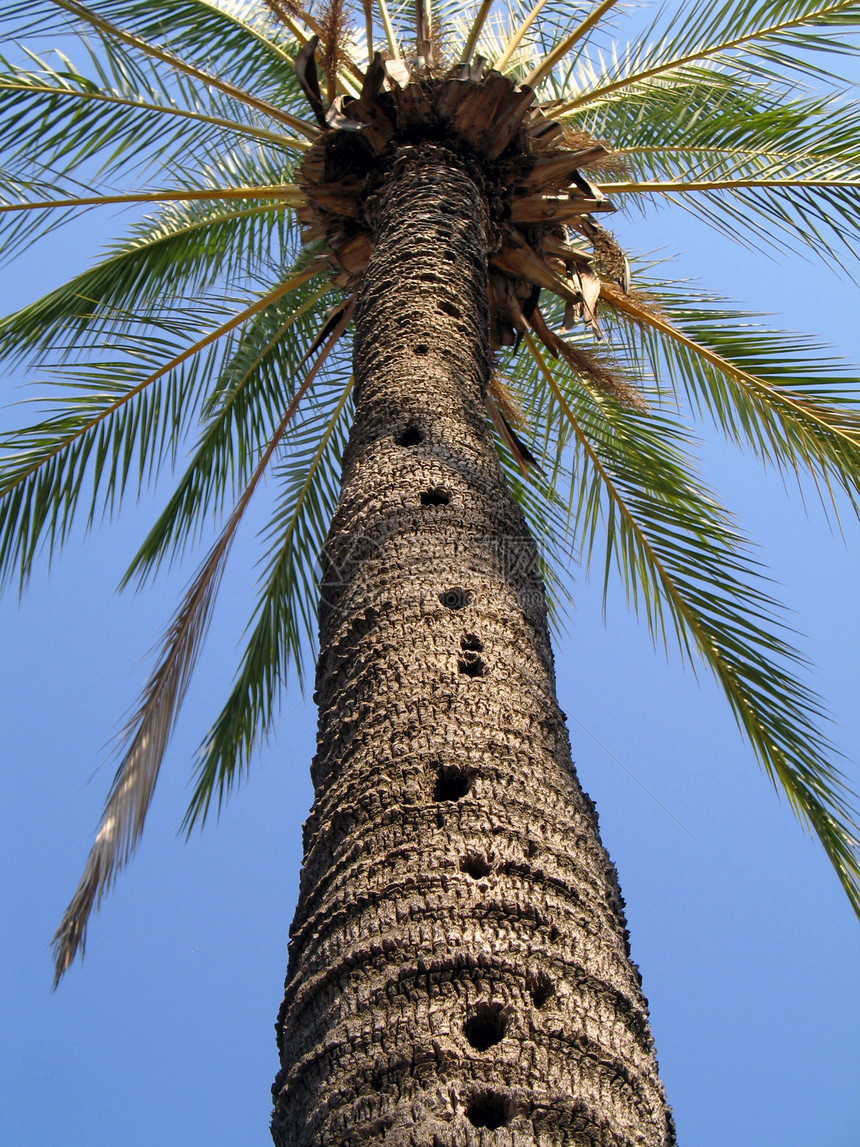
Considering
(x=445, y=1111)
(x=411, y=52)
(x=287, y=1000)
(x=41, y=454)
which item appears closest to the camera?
(x=445, y=1111)

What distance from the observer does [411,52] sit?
17.6 ft

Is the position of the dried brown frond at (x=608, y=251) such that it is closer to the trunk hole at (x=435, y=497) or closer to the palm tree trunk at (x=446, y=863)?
the palm tree trunk at (x=446, y=863)

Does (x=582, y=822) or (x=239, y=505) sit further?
(x=239, y=505)

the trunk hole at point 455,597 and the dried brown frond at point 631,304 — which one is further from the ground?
the dried brown frond at point 631,304

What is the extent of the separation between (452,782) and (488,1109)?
2.11 ft

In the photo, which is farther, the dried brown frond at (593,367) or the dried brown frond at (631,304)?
the dried brown frond at (631,304)

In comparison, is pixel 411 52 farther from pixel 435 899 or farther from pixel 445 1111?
pixel 445 1111

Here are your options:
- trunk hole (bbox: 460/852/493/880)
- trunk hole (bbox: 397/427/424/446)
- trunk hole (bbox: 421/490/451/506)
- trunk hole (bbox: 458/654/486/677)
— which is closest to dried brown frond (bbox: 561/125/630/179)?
trunk hole (bbox: 397/427/424/446)

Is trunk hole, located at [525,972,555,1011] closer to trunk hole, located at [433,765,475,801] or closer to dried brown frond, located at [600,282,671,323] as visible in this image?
trunk hole, located at [433,765,475,801]

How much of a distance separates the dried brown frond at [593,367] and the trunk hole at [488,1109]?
13.5 ft

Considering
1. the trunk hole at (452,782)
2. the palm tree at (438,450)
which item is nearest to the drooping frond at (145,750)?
the palm tree at (438,450)

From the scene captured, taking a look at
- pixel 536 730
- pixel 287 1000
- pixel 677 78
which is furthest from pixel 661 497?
pixel 287 1000

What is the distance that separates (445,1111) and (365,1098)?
0.13 meters

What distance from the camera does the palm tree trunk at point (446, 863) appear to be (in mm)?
1504
